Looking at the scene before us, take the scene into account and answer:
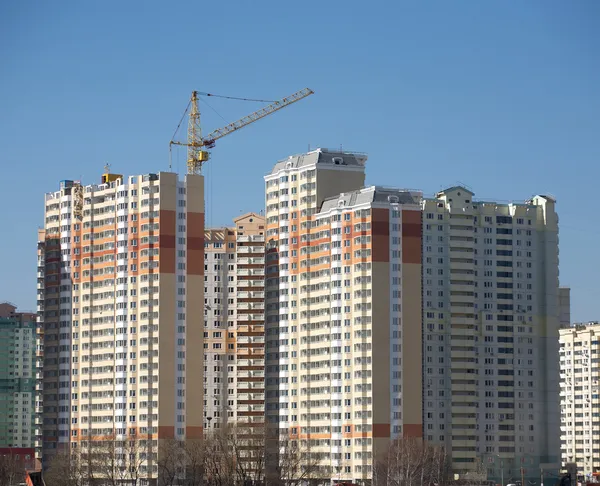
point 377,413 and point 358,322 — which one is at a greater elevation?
point 358,322

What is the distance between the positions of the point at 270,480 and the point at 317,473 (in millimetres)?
6696

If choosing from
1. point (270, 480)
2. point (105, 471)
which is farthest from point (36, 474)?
point (270, 480)

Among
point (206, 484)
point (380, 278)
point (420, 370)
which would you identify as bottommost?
point (206, 484)

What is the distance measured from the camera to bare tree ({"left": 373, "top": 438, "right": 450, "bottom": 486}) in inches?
7392

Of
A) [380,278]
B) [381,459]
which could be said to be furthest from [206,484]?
[380,278]

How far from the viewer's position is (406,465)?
189250 mm

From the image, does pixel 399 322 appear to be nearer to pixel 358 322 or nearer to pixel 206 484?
pixel 358 322

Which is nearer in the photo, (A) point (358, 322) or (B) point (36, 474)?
(B) point (36, 474)

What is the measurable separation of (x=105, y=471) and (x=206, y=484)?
48.0 ft

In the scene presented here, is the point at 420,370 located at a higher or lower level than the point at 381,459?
higher

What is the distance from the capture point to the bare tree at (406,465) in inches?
7392

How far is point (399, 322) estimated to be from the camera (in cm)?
19862

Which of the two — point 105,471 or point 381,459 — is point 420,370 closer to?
point 381,459

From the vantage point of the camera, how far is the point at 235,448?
7756 inches
